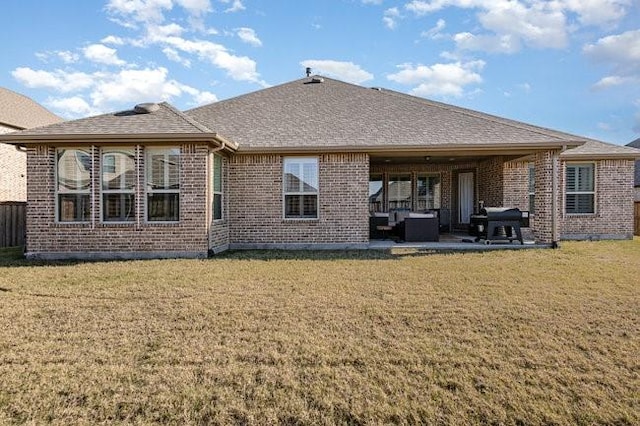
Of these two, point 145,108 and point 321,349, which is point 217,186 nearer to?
point 145,108

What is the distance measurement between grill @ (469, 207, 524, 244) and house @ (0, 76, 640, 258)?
21.8 inches

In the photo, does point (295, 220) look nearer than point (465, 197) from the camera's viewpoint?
Yes

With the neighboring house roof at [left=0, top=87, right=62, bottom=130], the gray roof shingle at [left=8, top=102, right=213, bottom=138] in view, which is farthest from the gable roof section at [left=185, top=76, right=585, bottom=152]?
the neighboring house roof at [left=0, top=87, right=62, bottom=130]

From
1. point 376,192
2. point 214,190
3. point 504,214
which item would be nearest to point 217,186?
point 214,190

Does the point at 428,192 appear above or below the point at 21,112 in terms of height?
below

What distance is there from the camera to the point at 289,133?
36.0 feet

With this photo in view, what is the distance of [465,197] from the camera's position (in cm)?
1499

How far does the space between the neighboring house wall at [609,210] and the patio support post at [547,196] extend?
2.68 metres

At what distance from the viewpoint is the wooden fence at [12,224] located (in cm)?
1207

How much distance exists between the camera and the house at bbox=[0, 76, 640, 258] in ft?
29.6

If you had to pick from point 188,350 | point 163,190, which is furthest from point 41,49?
point 188,350

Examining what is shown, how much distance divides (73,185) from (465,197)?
41.7 feet

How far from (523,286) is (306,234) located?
225 inches

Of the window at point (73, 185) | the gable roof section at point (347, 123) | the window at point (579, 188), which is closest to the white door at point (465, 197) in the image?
the gable roof section at point (347, 123)
